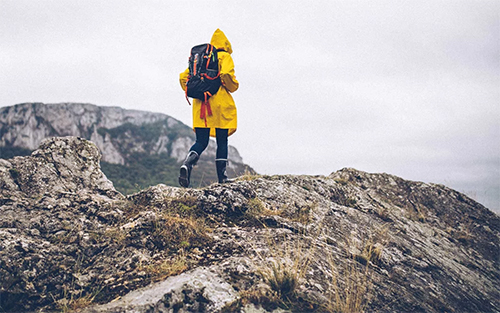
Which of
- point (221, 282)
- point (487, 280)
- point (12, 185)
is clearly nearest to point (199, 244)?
point (221, 282)

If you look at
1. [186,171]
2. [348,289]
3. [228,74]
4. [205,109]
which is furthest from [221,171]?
[348,289]

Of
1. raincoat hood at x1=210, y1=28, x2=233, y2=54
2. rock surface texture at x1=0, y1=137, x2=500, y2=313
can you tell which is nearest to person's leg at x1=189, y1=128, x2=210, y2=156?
rock surface texture at x1=0, y1=137, x2=500, y2=313

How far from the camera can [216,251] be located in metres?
3.29

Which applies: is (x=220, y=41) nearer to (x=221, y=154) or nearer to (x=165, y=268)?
(x=221, y=154)

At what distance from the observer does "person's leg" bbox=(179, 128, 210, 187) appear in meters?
5.39

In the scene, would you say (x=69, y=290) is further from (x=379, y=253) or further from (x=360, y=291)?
(x=379, y=253)

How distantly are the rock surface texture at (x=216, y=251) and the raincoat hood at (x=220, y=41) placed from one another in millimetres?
2715

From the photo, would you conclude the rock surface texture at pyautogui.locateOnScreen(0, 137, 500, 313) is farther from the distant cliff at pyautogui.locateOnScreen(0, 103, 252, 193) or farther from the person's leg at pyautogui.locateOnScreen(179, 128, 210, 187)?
the distant cliff at pyautogui.locateOnScreen(0, 103, 252, 193)

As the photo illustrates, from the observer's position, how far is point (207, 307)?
251 cm

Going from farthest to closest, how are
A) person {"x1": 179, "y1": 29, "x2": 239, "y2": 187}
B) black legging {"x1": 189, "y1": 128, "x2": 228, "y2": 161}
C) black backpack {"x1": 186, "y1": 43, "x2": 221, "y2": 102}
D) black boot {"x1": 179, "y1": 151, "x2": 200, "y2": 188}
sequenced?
black legging {"x1": 189, "y1": 128, "x2": 228, "y2": 161} < person {"x1": 179, "y1": 29, "x2": 239, "y2": 187} < black backpack {"x1": 186, "y1": 43, "x2": 221, "y2": 102} < black boot {"x1": 179, "y1": 151, "x2": 200, "y2": 188}

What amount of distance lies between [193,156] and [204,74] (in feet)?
4.92

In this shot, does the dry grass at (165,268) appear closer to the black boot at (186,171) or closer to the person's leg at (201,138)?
the black boot at (186,171)

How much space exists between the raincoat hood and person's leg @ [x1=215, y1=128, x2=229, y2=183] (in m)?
1.63

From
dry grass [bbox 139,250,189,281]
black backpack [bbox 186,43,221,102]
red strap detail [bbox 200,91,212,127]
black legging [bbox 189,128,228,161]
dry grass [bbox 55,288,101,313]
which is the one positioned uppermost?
black backpack [bbox 186,43,221,102]
